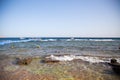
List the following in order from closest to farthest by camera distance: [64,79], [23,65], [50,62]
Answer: [64,79] < [23,65] < [50,62]

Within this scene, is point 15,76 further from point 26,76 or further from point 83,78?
point 83,78

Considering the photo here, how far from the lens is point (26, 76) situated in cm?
618

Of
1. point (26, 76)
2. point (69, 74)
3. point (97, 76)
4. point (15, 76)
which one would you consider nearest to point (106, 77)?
point (97, 76)

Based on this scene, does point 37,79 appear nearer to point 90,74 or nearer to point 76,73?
point 76,73

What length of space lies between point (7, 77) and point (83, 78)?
331 centimetres

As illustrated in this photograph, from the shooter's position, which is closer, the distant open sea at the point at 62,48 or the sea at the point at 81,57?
the sea at the point at 81,57

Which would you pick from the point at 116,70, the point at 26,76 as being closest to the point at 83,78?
the point at 116,70

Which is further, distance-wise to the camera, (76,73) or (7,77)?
(76,73)

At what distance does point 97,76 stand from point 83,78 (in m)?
0.74

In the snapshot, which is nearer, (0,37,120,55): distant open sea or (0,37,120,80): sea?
(0,37,120,80): sea

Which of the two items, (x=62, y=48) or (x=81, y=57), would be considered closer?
(x=81, y=57)

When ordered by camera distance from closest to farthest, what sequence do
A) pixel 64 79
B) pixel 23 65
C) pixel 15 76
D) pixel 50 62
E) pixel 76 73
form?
1. pixel 64 79
2. pixel 15 76
3. pixel 76 73
4. pixel 23 65
5. pixel 50 62

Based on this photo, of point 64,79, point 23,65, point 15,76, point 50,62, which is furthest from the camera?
point 50,62

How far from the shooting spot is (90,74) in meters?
6.47
